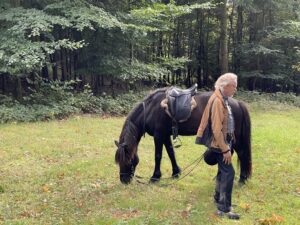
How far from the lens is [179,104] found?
6.34 metres

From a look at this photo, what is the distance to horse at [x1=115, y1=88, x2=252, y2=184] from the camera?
20.3ft

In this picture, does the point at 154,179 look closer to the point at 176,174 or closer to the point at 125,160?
the point at 176,174

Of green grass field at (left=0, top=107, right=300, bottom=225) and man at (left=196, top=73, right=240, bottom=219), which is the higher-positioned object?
man at (left=196, top=73, right=240, bottom=219)

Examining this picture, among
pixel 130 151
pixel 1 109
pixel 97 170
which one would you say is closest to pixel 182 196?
pixel 130 151

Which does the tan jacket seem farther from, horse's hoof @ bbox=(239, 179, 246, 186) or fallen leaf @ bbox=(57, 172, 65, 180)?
fallen leaf @ bbox=(57, 172, 65, 180)

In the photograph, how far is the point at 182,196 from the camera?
588 centimetres

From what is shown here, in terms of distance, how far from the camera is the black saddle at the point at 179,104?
6332mm

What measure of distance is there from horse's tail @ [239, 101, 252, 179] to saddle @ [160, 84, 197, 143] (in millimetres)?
Answer: 869

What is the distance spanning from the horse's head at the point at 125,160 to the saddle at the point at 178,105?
2.86 feet

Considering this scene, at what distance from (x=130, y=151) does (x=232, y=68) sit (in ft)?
59.1

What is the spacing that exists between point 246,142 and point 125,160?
6.75 ft

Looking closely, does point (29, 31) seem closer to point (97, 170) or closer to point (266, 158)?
point (97, 170)

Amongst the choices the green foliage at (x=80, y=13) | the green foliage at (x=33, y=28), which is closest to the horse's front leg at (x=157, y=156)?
the green foliage at (x=33, y=28)

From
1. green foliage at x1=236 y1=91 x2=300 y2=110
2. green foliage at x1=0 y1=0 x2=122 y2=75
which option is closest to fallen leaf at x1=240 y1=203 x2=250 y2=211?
green foliage at x1=0 y1=0 x2=122 y2=75
